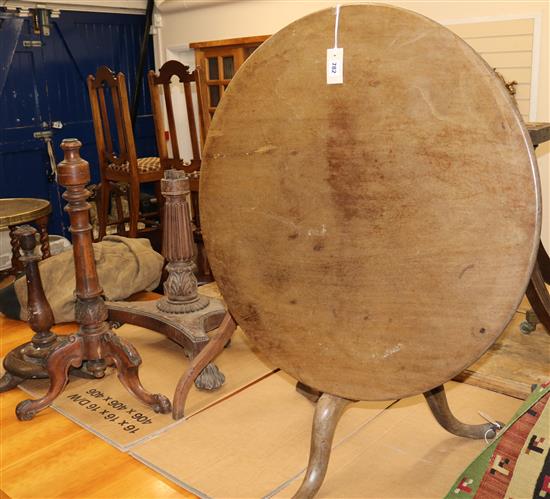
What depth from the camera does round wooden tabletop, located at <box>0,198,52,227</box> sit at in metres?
2.94

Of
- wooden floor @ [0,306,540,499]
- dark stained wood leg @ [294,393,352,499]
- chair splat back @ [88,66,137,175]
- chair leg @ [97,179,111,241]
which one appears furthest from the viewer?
chair leg @ [97,179,111,241]

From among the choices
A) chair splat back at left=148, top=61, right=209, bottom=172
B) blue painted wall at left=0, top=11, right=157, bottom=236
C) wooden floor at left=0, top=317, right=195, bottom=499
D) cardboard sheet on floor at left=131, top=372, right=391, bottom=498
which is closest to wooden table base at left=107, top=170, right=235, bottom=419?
cardboard sheet on floor at left=131, top=372, right=391, bottom=498

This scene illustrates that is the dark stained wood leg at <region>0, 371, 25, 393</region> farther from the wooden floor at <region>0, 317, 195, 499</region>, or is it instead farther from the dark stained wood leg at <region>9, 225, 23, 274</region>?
the dark stained wood leg at <region>9, 225, 23, 274</region>

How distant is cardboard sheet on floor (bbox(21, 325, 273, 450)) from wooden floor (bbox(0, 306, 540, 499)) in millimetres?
53

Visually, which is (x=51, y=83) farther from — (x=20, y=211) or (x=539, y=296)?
(x=539, y=296)

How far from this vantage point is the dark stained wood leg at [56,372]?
1.92 metres

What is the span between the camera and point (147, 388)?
2.12 m

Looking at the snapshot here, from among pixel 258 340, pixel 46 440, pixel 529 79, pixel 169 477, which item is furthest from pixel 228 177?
pixel 529 79

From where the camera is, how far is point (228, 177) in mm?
1478

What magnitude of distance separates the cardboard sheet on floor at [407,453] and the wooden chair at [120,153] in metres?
2.20

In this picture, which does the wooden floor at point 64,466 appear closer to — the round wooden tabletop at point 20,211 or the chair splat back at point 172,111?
the round wooden tabletop at point 20,211

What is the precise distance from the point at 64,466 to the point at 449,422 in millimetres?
1059

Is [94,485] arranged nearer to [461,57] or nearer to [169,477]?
[169,477]

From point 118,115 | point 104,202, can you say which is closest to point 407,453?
point 118,115
